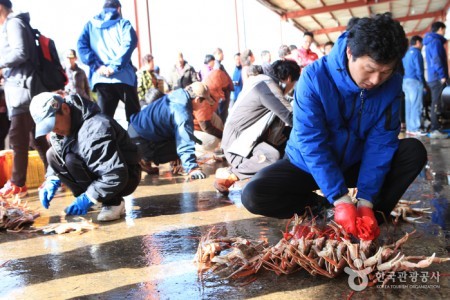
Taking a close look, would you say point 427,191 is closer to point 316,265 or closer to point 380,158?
point 380,158

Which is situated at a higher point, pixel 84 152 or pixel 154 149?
pixel 84 152

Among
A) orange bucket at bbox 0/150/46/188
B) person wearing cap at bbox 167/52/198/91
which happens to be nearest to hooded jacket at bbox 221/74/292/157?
orange bucket at bbox 0/150/46/188

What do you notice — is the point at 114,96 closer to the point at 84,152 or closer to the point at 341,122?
the point at 84,152

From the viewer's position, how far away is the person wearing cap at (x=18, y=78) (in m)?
4.77

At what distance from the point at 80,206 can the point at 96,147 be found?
60 cm

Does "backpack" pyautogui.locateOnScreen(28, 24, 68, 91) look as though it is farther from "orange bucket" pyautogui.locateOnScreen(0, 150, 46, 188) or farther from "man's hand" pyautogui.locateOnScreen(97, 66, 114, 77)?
"orange bucket" pyautogui.locateOnScreen(0, 150, 46, 188)

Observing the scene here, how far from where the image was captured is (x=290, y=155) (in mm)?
2959

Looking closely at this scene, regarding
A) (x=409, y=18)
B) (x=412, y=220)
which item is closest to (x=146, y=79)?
(x=412, y=220)

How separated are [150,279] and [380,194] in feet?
4.62

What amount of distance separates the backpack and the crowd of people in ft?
0.35

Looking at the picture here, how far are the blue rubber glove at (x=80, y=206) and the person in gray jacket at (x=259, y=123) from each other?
4.16ft

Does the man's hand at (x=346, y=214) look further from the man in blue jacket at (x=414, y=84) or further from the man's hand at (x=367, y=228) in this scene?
the man in blue jacket at (x=414, y=84)

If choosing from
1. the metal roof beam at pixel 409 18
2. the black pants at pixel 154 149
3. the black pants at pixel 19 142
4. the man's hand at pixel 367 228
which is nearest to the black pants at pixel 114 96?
the black pants at pixel 154 149

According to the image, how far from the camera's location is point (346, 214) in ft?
7.82
